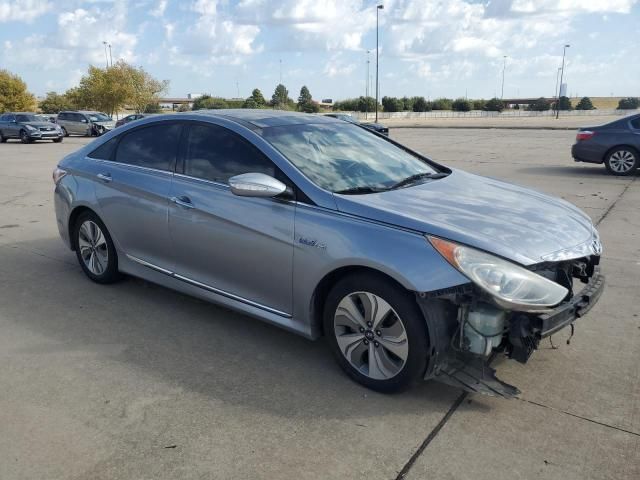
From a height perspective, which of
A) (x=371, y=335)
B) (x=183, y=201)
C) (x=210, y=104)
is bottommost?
(x=371, y=335)

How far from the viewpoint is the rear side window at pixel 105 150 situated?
16.5 feet

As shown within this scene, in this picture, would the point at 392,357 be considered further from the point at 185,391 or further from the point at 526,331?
the point at 185,391

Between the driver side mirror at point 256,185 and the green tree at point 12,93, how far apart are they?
2735 inches

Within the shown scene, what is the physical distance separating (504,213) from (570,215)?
625 mm

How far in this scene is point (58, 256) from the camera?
20.7 feet

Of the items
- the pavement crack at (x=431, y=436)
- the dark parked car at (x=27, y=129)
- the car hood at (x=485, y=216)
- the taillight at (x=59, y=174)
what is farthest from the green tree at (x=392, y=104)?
the pavement crack at (x=431, y=436)

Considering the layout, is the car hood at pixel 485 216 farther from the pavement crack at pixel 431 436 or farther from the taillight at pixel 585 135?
the taillight at pixel 585 135

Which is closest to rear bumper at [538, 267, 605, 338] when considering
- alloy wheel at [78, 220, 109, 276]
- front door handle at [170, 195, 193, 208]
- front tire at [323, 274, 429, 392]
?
front tire at [323, 274, 429, 392]

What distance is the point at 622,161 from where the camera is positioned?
40.5 ft

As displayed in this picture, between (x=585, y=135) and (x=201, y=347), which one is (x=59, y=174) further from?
(x=585, y=135)

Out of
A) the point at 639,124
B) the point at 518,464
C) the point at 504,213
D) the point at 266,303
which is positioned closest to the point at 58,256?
the point at 266,303

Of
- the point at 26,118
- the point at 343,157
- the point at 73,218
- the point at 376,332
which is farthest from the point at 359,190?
the point at 26,118

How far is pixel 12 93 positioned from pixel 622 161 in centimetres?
6714

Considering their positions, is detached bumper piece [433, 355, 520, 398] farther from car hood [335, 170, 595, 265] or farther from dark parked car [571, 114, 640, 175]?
dark parked car [571, 114, 640, 175]
